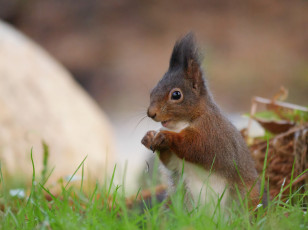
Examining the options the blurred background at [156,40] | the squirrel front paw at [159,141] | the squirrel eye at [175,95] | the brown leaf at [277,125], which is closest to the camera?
the squirrel front paw at [159,141]

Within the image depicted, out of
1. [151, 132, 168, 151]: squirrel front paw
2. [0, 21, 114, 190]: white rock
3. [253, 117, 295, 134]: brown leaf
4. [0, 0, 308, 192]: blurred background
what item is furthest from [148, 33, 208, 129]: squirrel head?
[0, 0, 308, 192]: blurred background

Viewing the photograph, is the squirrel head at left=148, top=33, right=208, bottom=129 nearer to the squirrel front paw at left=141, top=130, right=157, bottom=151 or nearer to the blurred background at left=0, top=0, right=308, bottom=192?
the squirrel front paw at left=141, top=130, right=157, bottom=151

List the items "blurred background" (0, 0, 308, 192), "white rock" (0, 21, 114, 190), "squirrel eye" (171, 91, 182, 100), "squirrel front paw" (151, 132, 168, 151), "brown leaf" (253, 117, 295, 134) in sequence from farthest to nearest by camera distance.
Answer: "blurred background" (0, 0, 308, 192)
"white rock" (0, 21, 114, 190)
"brown leaf" (253, 117, 295, 134)
"squirrel eye" (171, 91, 182, 100)
"squirrel front paw" (151, 132, 168, 151)

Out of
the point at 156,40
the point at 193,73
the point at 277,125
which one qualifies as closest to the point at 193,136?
the point at 193,73

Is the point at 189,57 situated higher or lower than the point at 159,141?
higher

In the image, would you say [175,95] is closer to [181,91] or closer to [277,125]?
[181,91]

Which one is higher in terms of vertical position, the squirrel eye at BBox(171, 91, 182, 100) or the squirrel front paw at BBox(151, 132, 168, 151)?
the squirrel eye at BBox(171, 91, 182, 100)

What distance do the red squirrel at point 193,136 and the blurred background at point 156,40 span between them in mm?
8351

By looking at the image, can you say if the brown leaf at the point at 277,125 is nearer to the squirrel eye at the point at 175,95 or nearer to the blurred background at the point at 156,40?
the squirrel eye at the point at 175,95

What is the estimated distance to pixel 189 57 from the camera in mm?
2381

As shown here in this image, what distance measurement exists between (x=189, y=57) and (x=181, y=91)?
0.61ft

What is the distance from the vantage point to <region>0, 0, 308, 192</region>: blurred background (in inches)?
431

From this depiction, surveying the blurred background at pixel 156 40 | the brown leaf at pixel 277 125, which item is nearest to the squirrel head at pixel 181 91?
the brown leaf at pixel 277 125

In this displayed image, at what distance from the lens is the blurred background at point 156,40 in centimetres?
1095
